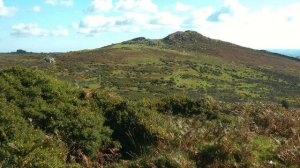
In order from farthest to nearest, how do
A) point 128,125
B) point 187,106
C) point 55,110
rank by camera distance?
point 187,106
point 128,125
point 55,110

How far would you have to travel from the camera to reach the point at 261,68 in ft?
496

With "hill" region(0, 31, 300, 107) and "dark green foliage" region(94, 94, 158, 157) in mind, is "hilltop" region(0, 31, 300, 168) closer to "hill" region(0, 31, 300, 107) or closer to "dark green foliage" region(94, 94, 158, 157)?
"dark green foliage" region(94, 94, 158, 157)

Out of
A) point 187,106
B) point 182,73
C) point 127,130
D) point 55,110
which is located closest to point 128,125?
point 127,130

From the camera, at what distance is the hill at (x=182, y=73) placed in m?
91.7

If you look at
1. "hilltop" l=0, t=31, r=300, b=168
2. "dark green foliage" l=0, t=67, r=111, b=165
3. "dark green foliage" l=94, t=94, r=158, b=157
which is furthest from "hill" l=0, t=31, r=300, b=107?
"dark green foliage" l=94, t=94, r=158, b=157

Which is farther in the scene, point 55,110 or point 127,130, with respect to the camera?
point 127,130

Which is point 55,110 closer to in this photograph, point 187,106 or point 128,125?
point 128,125

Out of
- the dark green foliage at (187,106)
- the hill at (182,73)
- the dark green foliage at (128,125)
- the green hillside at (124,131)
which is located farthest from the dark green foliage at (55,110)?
the hill at (182,73)

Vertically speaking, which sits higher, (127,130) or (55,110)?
(55,110)

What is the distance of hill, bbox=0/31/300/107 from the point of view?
91.7 m

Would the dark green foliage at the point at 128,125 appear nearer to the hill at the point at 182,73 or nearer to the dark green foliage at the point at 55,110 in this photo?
the dark green foliage at the point at 55,110

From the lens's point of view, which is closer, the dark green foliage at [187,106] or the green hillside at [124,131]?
the green hillside at [124,131]

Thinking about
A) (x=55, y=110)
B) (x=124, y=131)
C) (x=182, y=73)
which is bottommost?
(x=182, y=73)

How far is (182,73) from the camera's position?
11875cm
